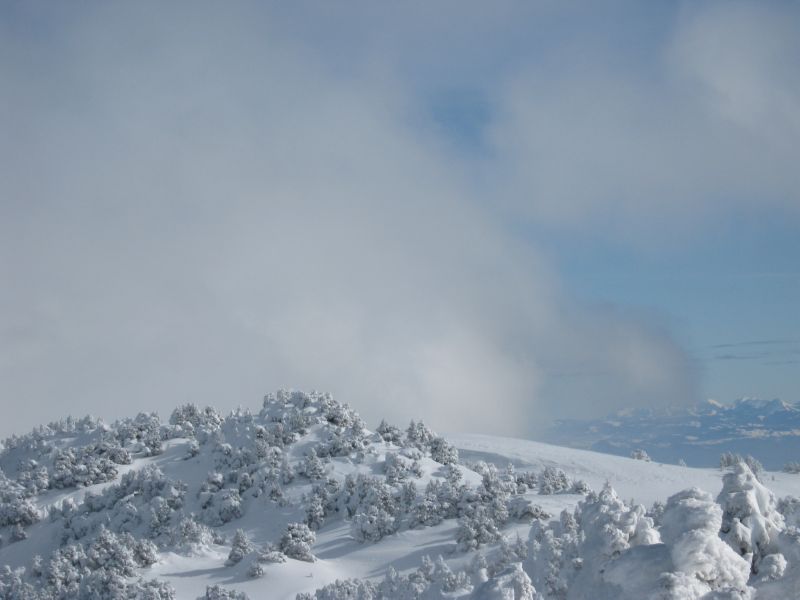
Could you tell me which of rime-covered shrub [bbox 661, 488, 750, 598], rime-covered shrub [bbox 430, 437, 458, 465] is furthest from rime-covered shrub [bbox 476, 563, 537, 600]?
rime-covered shrub [bbox 430, 437, 458, 465]

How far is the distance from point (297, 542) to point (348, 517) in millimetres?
Result: 5328

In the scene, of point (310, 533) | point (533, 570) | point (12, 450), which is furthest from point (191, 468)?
point (533, 570)

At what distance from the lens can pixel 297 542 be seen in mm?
30469

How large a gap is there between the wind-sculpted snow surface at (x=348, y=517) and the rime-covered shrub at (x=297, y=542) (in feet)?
0.22

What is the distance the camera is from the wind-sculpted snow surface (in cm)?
1399

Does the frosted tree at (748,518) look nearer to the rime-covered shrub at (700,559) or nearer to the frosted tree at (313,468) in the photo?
the rime-covered shrub at (700,559)

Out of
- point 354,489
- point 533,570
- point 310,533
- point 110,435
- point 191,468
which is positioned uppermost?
point 110,435

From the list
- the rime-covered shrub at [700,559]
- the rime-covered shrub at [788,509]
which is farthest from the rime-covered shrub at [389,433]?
the rime-covered shrub at [700,559]

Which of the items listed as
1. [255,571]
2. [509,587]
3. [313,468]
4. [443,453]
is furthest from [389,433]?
[509,587]

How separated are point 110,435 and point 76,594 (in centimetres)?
2302

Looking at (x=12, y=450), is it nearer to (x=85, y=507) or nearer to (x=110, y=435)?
(x=110, y=435)

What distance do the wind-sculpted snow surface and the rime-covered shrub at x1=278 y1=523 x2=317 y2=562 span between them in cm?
7

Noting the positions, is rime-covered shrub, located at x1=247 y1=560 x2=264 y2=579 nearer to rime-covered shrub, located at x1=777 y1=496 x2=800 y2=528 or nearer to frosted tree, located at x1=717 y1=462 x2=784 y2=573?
frosted tree, located at x1=717 y1=462 x2=784 y2=573

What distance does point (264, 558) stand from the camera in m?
28.8
